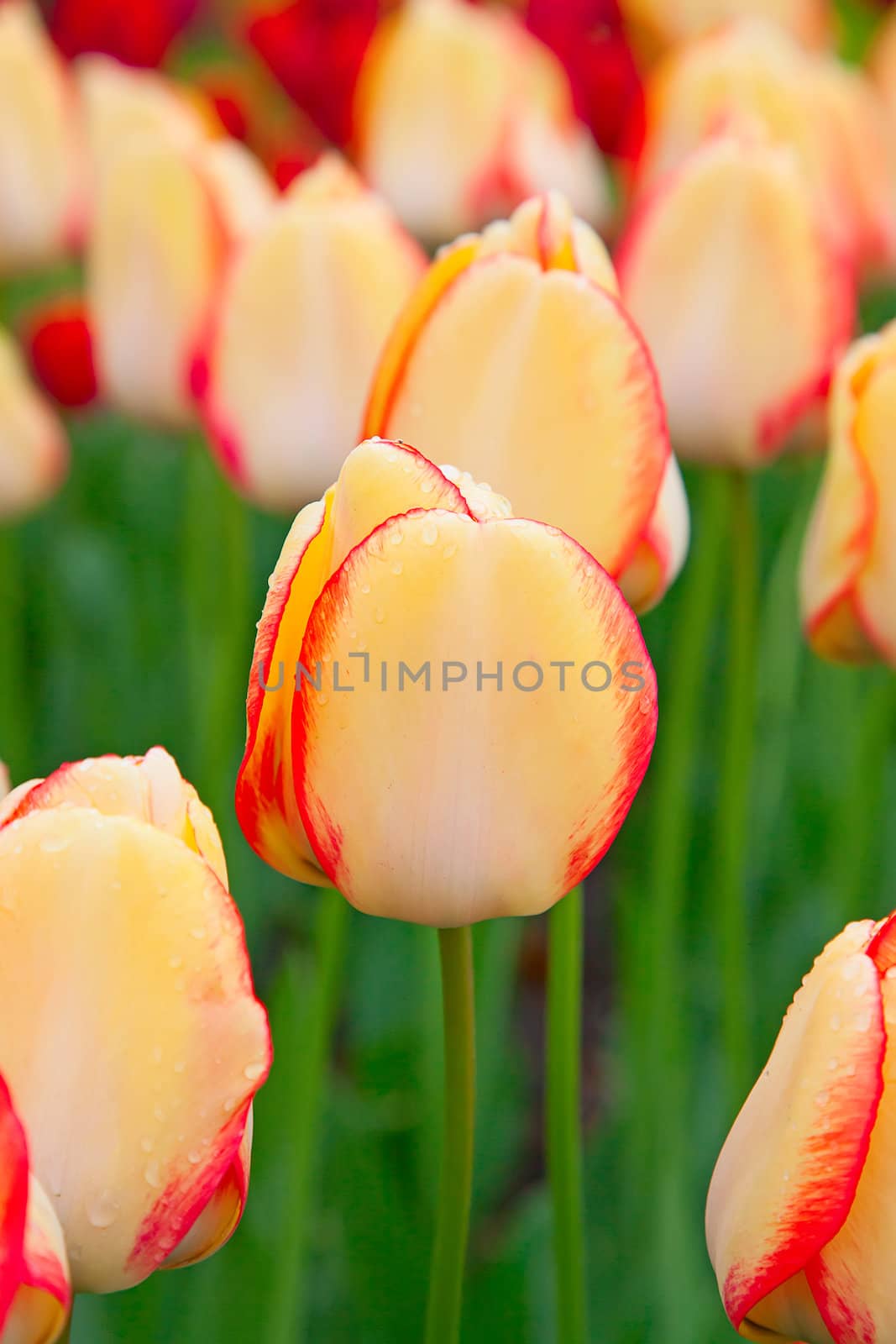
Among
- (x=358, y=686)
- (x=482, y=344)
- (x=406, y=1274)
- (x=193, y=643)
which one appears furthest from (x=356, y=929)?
(x=358, y=686)

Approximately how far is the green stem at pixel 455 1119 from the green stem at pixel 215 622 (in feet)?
1.84

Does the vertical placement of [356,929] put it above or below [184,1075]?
below

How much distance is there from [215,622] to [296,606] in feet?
2.76

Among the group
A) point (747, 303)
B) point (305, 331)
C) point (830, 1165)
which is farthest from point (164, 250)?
point (830, 1165)

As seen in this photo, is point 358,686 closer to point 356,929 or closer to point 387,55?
point 356,929

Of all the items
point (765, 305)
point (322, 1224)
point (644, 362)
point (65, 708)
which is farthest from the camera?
point (65, 708)

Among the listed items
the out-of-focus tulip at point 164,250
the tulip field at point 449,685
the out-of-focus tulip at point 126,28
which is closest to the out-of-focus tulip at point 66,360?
the tulip field at point 449,685

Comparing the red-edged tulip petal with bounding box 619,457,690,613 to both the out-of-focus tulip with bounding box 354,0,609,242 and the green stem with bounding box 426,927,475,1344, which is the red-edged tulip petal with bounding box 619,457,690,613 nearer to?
the green stem with bounding box 426,927,475,1344

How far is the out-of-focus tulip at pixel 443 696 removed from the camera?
0.38 metres

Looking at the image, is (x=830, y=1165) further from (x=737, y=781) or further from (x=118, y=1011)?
(x=737, y=781)

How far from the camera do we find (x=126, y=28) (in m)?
1.49

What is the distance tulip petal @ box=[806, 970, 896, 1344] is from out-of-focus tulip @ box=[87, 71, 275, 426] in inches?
24.9

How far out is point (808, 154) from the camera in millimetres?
962

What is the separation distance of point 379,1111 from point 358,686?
2.26 ft
